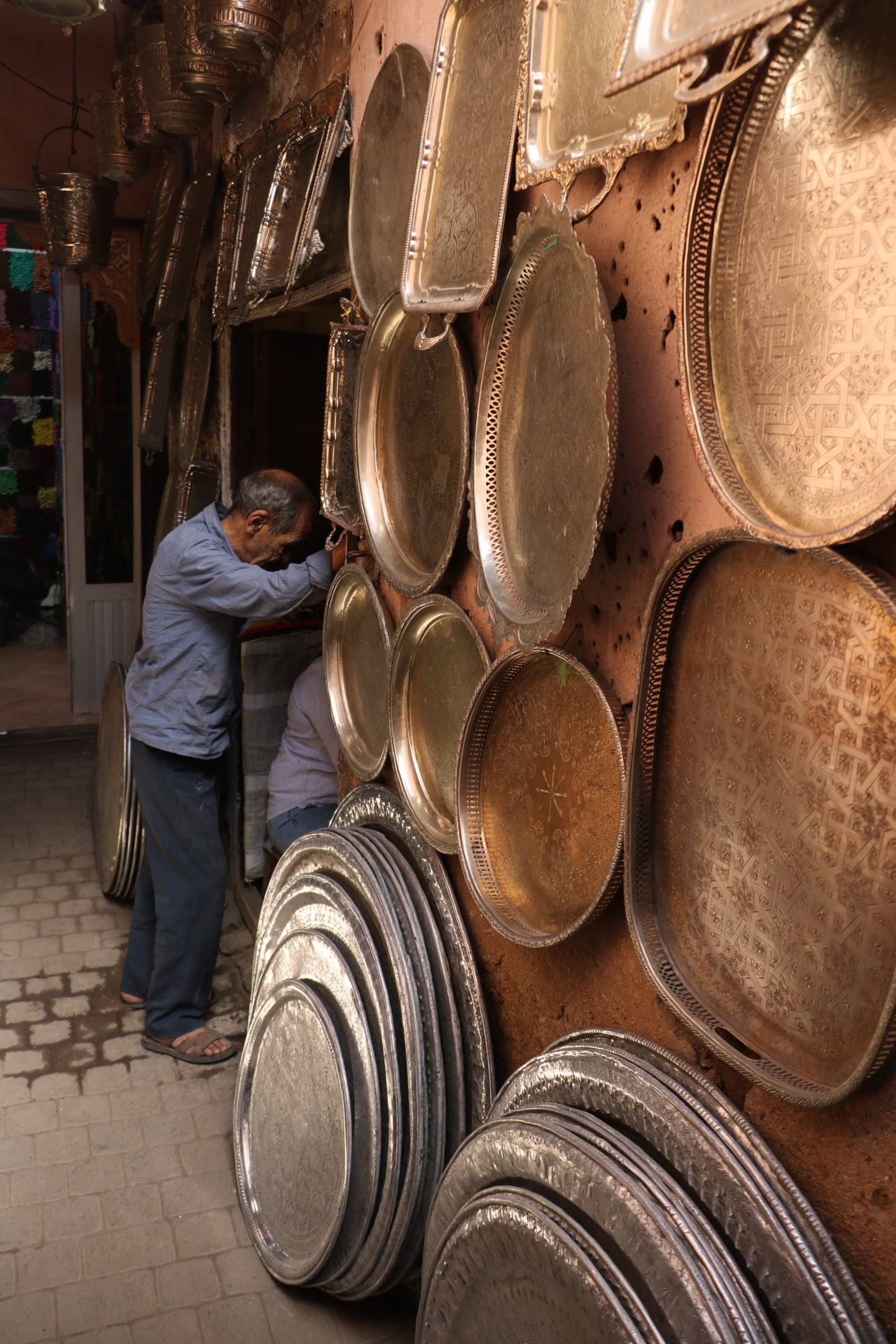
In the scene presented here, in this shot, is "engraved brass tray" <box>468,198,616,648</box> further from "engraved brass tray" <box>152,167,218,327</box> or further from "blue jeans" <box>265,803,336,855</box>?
"engraved brass tray" <box>152,167,218,327</box>

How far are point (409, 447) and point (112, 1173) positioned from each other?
200 centimetres

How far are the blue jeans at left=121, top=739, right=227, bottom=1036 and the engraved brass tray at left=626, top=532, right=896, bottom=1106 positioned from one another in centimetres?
213

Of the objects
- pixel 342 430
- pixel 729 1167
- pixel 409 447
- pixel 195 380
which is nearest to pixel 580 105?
pixel 409 447

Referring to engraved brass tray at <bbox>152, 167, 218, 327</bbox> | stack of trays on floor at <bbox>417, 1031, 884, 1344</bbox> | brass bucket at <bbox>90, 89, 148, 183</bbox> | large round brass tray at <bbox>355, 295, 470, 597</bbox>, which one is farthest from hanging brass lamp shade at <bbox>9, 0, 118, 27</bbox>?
stack of trays on floor at <bbox>417, 1031, 884, 1344</bbox>

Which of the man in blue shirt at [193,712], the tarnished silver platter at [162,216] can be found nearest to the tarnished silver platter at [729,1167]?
the man in blue shirt at [193,712]

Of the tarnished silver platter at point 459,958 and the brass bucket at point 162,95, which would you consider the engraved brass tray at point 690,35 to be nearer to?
the tarnished silver platter at point 459,958

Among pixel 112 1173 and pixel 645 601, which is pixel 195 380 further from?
pixel 645 601

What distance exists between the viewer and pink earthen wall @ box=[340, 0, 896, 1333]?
115 cm

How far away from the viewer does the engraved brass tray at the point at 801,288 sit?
39.6 inches

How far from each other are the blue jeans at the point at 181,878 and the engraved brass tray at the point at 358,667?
76cm

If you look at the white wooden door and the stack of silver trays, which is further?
the white wooden door

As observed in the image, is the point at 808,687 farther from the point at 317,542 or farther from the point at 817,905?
the point at 317,542

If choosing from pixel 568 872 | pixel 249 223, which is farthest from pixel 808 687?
pixel 249 223

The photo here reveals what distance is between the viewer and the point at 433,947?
6.93 feet
